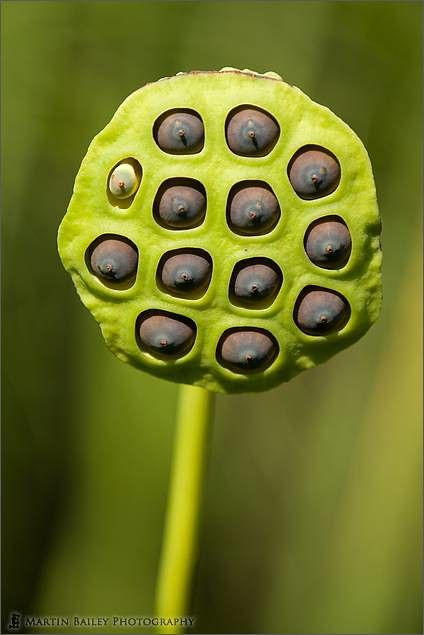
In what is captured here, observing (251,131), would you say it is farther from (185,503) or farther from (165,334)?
(185,503)

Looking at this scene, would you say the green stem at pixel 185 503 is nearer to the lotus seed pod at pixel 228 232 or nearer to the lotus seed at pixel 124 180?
the lotus seed pod at pixel 228 232

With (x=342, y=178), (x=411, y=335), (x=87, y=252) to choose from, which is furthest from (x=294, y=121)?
(x=411, y=335)

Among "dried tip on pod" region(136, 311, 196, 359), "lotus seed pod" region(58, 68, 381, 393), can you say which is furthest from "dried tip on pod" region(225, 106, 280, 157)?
"dried tip on pod" region(136, 311, 196, 359)

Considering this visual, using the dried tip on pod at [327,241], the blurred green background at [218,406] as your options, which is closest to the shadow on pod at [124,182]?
the dried tip on pod at [327,241]

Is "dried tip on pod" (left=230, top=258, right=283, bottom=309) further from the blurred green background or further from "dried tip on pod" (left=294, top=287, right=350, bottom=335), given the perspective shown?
the blurred green background

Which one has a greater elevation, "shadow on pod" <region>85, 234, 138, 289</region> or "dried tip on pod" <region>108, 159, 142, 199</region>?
"dried tip on pod" <region>108, 159, 142, 199</region>
